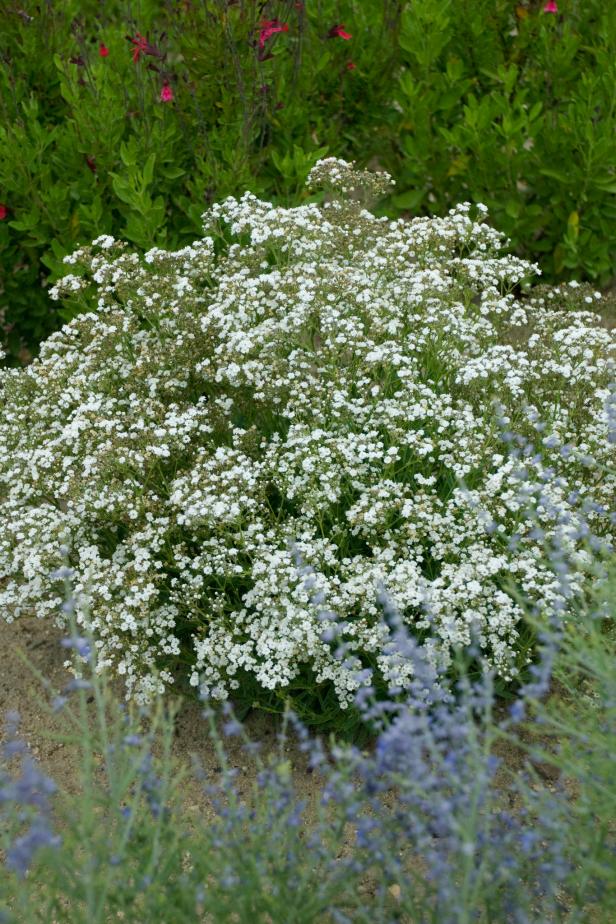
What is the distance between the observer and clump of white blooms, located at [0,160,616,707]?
12.1ft

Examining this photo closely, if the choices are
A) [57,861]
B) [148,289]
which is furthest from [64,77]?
[57,861]

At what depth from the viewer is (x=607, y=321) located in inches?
270

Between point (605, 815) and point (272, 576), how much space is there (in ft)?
4.72

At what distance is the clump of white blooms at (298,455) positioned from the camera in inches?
145

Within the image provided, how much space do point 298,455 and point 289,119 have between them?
120 inches

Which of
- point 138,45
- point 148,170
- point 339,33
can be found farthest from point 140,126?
point 339,33

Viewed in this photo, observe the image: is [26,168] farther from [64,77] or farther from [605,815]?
[605,815]

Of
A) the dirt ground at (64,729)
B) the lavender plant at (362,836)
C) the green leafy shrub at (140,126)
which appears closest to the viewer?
the lavender plant at (362,836)

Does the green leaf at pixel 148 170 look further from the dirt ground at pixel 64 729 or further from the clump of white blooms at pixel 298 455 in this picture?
the dirt ground at pixel 64 729

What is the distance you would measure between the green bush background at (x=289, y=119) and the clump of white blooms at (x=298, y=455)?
103 centimetres

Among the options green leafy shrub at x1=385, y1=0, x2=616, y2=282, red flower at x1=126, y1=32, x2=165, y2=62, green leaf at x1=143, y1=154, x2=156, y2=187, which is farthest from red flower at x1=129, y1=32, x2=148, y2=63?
green leafy shrub at x1=385, y1=0, x2=616, y2=282

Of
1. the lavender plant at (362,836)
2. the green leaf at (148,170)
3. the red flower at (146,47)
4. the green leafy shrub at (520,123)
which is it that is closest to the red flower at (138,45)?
the red flower at (146,47)

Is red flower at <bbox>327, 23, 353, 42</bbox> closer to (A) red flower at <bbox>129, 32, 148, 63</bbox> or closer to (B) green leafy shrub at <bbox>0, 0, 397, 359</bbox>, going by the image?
(B) green leafy shrub at <bbox>0, 0, 397, 359</bbox>

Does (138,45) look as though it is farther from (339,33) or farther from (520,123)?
(520,123)
